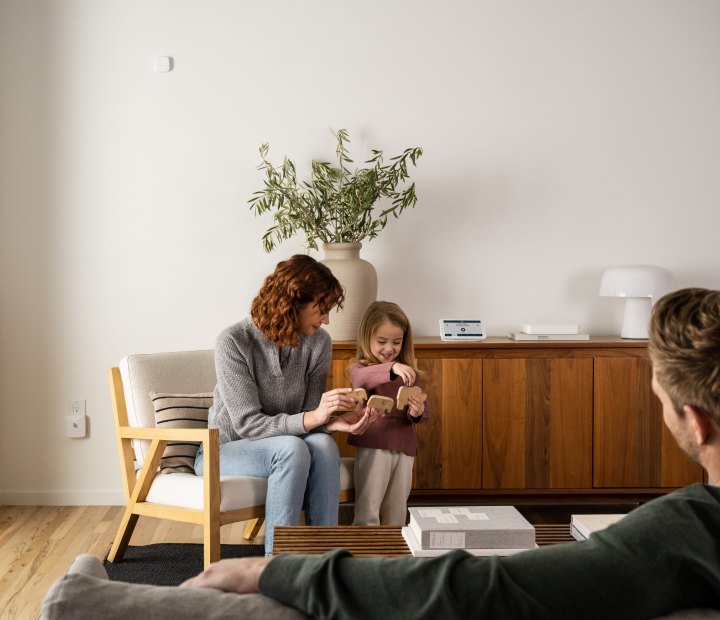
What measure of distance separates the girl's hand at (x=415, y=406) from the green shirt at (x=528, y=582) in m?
1.56

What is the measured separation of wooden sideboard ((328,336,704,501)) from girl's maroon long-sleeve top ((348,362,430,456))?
1.61 ft

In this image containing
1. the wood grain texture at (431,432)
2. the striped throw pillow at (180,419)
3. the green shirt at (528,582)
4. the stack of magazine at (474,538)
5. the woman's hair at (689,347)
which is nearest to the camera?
the green shirt at (528,582)

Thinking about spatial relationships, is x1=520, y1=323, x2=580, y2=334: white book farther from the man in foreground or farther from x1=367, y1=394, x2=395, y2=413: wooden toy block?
the man in foreground

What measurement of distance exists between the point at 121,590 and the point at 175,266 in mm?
2802

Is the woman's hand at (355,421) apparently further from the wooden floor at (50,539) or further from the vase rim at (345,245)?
the vase rim at (345,245)

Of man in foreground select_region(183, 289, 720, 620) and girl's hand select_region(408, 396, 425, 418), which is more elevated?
man in foreground select_region(183, 289, 720, 620)

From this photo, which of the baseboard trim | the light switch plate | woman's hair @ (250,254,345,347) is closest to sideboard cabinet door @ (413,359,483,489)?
woman's hair @ (250,254,345,347)

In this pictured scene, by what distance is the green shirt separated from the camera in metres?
0.61

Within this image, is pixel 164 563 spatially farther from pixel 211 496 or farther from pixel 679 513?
pixel 679 513

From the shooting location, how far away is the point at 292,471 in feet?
6.45

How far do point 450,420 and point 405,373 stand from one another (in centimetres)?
72

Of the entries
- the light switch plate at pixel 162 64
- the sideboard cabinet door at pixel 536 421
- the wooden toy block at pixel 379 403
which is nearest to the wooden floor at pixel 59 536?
the sideboard cabinet door at pixel 536 421

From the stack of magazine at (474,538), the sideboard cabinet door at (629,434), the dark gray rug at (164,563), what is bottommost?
the dark gray rug at (164,563)

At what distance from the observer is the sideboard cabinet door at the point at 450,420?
2.84 meters
